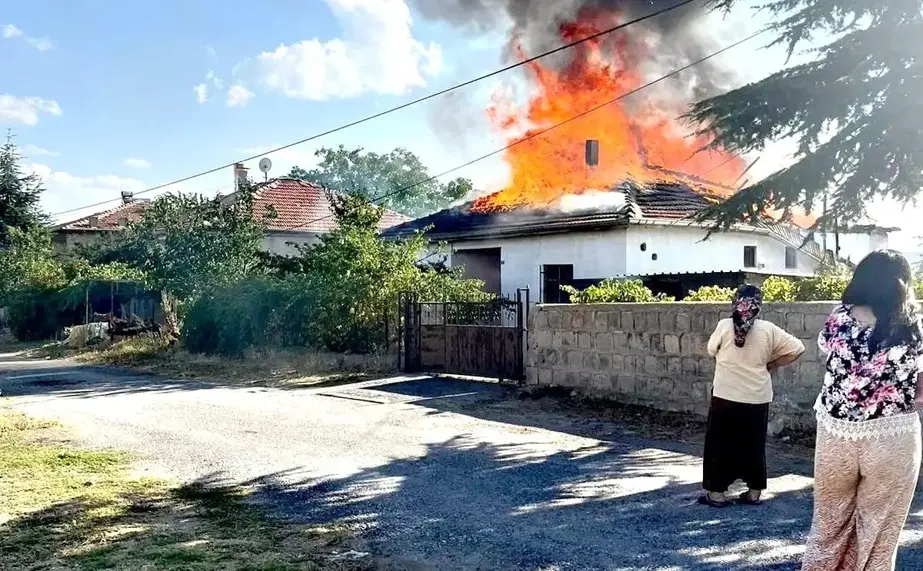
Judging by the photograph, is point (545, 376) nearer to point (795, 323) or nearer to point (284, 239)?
point (795, 323)

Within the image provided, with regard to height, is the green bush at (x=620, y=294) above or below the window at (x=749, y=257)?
below

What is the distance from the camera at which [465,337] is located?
14914mm

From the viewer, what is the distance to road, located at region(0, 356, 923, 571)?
5.27 metres

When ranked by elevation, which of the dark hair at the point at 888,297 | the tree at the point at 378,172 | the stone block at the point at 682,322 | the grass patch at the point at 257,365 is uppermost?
the tree at the point at 378,172

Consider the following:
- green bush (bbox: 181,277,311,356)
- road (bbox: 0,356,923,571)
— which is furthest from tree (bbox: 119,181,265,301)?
road (bbox: 0,356,923,571)

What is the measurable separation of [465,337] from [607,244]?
651 cm

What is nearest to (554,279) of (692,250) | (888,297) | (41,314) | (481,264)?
(692,250)

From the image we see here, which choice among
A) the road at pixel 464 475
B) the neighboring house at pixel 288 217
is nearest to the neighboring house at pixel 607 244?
the road at pixel 464 475

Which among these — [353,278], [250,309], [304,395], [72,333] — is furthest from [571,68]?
[72,333]

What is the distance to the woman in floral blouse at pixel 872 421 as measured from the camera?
386 cm

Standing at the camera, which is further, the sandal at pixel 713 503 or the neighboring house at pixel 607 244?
the neighboring house at pixel 607 244

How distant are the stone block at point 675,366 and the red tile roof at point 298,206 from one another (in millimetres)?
27017

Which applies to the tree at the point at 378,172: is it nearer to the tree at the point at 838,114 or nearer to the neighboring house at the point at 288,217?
the neighboring house at the point at 288,217

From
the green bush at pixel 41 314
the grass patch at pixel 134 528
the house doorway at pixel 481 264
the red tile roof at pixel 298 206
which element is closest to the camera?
the grass patch at pixel 134 528
